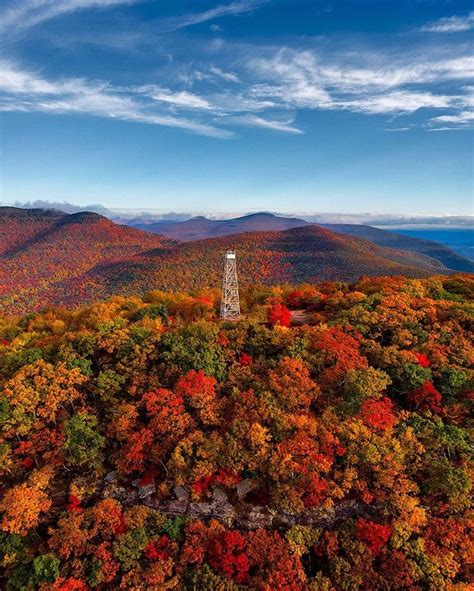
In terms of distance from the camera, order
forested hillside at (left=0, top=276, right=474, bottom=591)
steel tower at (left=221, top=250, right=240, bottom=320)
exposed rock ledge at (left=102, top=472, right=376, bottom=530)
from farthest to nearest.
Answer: steel tower at (left=221, top=250, right=240, bottom=320), exposed rock ledge at (left=102, top=472, right=376, bottom=530), forested hillside at (left=0, top=276, right=474, bottom=591)

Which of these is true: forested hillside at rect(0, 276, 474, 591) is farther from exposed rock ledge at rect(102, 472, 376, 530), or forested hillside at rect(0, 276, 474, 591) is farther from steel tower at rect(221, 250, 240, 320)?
steel tower at rect(221, 250, 240, 320)

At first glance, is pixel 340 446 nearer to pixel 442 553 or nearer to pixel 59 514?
pixel 442 553

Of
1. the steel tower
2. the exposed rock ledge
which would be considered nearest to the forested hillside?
the exposed rock ledge

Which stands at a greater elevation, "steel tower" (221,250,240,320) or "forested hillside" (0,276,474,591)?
"steel tower" (221,250,240,320)

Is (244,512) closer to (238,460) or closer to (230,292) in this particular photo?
(238,460)

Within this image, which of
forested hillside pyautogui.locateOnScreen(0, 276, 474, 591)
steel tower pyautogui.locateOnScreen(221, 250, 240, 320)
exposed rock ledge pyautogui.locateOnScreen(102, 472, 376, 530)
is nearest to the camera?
forested hillside pyautogui.locateOnScreen(0, 276, 474, 591)

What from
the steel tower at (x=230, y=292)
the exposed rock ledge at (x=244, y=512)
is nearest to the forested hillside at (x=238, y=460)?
the exposed rock ledge at (x=244, y=512)

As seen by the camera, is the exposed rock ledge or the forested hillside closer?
the forested hillside
